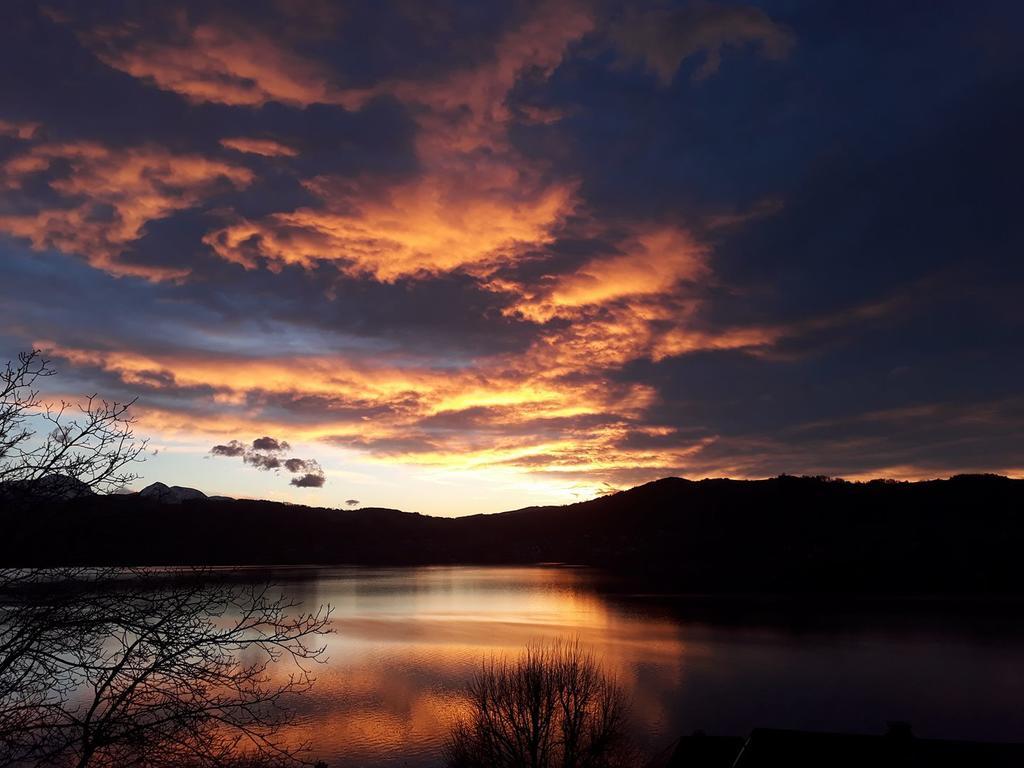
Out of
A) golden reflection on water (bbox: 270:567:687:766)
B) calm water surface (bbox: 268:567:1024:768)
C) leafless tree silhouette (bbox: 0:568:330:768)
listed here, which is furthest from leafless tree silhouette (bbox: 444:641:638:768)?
leafless tree silhouette (bbox: 0:568:330:768)

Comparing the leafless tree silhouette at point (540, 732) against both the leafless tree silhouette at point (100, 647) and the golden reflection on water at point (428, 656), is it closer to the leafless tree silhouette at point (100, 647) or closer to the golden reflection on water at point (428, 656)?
the golden reflection on water at point (428, 656)

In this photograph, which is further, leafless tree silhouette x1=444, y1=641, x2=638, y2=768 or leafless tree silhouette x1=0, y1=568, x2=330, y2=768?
leafless tree silhouette x1=444, y1=641, x2=638, y2=768

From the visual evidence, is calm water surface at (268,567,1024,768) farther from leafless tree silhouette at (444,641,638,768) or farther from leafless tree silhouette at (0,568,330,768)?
leafless tree silhouette at (0,568,330,768)

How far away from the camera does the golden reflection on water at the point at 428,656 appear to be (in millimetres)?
47062

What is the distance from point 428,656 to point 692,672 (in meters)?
28.9

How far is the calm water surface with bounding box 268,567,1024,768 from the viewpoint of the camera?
50.9m

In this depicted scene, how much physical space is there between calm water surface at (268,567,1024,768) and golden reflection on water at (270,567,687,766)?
0.21m

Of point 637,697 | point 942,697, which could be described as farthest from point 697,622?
point 637,697

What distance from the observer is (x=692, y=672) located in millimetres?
70188

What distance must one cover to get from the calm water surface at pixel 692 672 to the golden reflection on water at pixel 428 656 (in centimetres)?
21

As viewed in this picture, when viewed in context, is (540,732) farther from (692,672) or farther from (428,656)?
(428,656)

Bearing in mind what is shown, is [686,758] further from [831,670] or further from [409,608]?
[409,608]

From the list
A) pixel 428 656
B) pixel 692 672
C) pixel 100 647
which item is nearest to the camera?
pixel 100 647

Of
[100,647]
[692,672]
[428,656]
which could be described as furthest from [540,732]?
[428,656]
